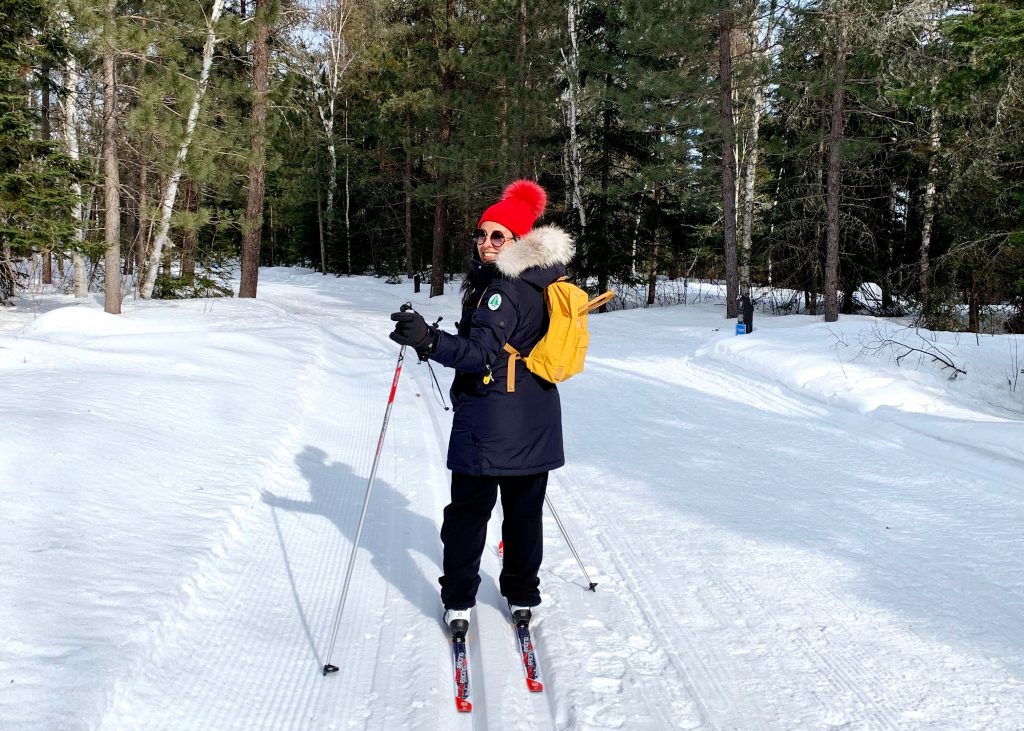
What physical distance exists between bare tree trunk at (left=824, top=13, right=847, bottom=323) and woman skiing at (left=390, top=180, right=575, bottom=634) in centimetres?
1659

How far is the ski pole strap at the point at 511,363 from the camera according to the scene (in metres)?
3.17

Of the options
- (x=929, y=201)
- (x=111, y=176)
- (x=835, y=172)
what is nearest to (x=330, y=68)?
(x=111, y=176)

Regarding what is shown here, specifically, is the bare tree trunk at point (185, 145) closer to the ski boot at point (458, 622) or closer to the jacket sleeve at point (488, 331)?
the jacket sleeve at point (488, 331)

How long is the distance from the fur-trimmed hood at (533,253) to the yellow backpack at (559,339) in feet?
0.39

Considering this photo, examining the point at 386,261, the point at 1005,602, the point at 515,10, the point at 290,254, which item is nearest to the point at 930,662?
the point at 1005,602

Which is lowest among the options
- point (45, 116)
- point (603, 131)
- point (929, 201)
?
point (929, 201)

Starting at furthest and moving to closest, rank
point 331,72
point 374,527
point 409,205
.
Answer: point 331,72 < point 409,205 < point 374,527

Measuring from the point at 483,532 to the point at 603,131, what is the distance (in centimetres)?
2227

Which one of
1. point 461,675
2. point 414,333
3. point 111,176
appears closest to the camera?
point 414,333

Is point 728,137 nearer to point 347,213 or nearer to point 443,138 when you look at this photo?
point 443,138

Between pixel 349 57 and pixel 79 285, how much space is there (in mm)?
22656

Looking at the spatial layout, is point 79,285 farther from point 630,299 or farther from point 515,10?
point 630,299

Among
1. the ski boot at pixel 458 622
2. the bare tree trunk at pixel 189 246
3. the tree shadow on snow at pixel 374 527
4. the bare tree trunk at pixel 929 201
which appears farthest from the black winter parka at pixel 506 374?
the bare tree trunk at pixel 189 246

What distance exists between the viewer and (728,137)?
1864 centimetres
